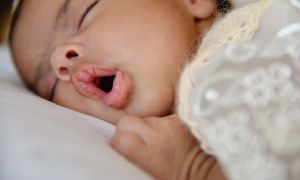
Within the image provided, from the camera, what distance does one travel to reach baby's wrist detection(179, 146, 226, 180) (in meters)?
0.59

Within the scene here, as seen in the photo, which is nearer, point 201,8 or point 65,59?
point 65,59

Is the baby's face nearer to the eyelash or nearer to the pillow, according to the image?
the eyelash

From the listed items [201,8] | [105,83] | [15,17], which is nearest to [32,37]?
[15,17]

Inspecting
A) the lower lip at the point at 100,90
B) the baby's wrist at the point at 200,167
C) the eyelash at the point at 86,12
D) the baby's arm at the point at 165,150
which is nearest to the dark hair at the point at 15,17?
the eyelash at the point at 86,12

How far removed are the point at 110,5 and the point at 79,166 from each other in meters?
0.46

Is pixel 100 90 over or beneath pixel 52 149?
beneath

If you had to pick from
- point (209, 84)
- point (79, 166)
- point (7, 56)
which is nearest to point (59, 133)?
point (79, 166)

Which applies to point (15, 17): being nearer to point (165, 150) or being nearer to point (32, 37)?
point (32, 37)

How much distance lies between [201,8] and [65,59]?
316 millimetres

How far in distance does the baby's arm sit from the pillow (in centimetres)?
3

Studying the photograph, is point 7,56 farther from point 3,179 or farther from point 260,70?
point 260,70

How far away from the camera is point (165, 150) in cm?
65

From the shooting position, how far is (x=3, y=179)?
21.3 inches

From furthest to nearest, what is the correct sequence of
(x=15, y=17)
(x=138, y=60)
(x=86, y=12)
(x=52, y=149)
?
(x=15, y=17) → (x=86, y=12) → (x=138, y=60) → (x=52, y=149)
